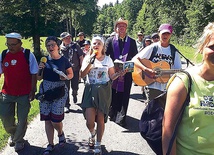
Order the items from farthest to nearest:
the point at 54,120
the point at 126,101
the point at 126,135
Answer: the point at 126,101 < the point at 126,135 < the point at 54,120

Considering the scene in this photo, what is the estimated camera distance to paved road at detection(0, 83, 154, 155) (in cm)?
496

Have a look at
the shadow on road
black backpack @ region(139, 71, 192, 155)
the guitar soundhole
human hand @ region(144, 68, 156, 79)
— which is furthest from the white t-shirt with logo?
black backpack @ region(139, 71, 192, 155)

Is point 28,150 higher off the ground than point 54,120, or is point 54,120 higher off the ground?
point 54,120

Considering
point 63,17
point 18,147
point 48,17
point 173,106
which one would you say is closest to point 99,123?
point 18,147

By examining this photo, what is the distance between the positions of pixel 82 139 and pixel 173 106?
387cm

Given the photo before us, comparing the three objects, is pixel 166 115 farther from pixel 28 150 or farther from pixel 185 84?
pixel 28 150

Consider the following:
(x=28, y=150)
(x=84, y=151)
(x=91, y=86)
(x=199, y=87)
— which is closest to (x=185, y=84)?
(x=199, y=87)

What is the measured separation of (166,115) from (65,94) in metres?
3.14

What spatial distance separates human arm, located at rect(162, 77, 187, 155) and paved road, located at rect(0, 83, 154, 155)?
310 centimetres

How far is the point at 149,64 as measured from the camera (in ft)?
16.8

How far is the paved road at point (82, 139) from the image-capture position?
16.3 ft

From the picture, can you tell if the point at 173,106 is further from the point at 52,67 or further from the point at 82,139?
the point at 82,139

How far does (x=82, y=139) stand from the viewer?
5523 millimetres

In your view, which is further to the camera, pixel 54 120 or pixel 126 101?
pixel 126 101
